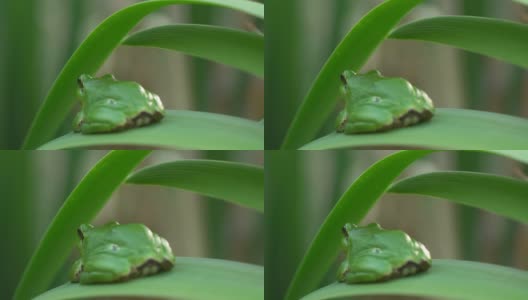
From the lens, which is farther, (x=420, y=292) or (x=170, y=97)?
(x=170, y=97)

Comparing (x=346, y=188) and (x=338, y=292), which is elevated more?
(x=346, y=188)

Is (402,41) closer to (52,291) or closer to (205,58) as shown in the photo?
(205,58)

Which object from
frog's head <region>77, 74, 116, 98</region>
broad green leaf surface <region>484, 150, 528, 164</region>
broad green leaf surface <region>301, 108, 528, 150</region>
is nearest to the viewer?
broad green leaf surface <region>484, 150, 528, 164</region>

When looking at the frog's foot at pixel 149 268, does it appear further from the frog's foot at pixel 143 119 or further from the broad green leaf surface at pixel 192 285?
the frog's foot at pixel 143 119

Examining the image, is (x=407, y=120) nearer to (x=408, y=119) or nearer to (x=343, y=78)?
(x=408, y=119)

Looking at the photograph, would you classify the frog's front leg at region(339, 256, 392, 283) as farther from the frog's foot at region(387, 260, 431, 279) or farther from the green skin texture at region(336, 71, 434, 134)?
the green skin texture at region(336, 71, 434, 134)

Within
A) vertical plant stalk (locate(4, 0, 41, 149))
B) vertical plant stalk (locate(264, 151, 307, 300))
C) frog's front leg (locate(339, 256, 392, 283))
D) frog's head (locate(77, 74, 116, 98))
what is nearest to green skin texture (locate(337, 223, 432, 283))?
frog's front leg (locate(339, 256, 392, 283))

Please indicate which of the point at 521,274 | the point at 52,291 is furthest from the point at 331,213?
the point at 52,291
